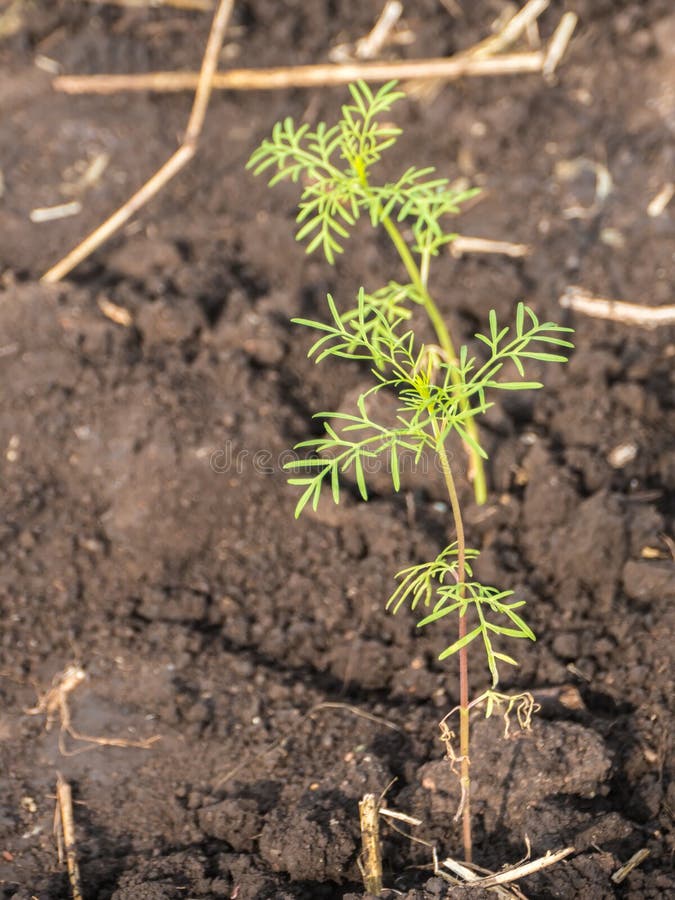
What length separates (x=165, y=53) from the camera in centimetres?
527

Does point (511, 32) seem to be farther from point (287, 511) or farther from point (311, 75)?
point (287, 511)

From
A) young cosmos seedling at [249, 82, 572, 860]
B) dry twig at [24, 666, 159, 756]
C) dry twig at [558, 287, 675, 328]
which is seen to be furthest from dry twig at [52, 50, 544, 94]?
dry twig at [24, 666, 159, 756]

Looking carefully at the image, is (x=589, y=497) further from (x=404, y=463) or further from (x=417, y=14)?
(x=417, y=14)

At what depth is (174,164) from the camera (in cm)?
480

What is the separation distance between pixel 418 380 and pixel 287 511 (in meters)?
1.41

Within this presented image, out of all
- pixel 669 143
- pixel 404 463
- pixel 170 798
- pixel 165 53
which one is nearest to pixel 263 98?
pixel 165 53

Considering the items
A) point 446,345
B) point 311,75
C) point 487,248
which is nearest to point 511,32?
point 311,75

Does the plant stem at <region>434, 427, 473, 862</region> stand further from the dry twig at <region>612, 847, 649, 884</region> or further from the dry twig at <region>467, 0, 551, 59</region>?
the dry twig at <region>467, 0, 551, 59</region>

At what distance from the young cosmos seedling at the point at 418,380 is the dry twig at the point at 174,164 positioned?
43 cm

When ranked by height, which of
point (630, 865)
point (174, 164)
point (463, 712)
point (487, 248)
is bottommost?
point (630, 865)

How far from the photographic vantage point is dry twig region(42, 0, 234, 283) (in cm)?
448

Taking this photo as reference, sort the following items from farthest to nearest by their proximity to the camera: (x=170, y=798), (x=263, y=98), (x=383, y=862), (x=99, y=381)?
(x=263, y=98), (x=99, y=381), (x=170, y=798), (x=383, y=862)

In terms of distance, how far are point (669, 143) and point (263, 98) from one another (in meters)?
1.79

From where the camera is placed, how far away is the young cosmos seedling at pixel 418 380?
2340 mm
